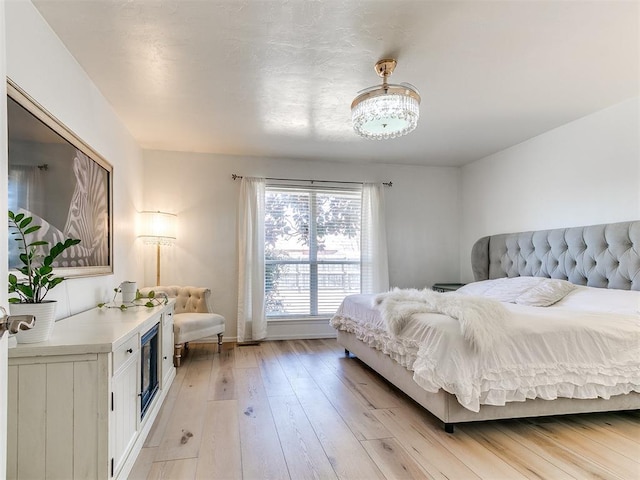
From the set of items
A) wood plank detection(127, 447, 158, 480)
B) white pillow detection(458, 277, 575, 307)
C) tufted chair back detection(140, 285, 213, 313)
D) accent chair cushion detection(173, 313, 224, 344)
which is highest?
white pillow detection(458, 277, 575, 307)

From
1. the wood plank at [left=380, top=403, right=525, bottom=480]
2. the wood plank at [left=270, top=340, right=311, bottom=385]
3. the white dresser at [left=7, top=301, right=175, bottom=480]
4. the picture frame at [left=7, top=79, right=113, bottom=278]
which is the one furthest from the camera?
the wood plank at [left=270, top=340, right=311, bottom=385]

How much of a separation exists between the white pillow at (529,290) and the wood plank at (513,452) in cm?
132

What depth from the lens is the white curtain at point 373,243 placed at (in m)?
5.10

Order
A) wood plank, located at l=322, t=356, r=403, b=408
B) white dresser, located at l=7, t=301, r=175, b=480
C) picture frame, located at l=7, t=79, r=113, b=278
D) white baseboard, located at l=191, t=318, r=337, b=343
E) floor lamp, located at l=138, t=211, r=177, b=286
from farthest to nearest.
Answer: white baseboard, located at l=191, t=318, r=337, b=343
floor lamp, located at l=138, t=211, r=177, b=286
wood plank, located at l=322, t=356, r=403, b=408
picture frame, located at l=7, t=79, r=113, b=278
white dresser, located at l=7, t=301, r=175, b=480

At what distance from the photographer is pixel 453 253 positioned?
5531 mm

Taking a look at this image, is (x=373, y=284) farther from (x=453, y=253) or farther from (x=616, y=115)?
(x=616, y=115)

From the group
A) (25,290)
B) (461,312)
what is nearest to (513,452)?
(461,312)

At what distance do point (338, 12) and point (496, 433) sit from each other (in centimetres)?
264

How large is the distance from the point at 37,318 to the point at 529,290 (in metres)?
3.65

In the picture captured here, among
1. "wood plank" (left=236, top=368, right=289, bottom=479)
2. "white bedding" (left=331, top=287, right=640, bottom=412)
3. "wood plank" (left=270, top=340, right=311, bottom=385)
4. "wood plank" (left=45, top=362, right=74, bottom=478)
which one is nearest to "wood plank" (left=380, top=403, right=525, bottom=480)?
"white bedding" (left=331, top=287, right=640, bottom=412)

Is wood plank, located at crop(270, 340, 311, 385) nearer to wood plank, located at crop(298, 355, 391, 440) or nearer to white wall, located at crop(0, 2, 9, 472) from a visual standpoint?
wood plank, located at crop(298, 355, 391, 440)

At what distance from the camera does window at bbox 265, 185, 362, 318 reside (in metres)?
4.96

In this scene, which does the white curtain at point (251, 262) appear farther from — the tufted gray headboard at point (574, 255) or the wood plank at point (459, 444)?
the tufted gray headboard at point (574, 255)

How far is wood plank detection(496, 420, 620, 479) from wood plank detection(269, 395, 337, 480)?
1.18m
